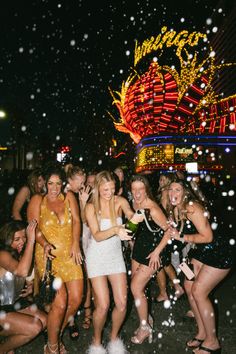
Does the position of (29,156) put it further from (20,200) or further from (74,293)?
(74,293)

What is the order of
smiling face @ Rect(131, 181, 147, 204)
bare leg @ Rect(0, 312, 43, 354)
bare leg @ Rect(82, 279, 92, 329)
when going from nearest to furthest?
bare leg @ Rect(0, 312, 43, 354) < smiling face @ Rect(131, 181, 147, 204) < bare leg @ Rect(82, 279, 92, 329)

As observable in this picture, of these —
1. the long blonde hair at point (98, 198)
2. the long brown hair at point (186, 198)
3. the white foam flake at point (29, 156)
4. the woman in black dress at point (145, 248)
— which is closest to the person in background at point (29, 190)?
the long blonde hair at point (98, 198)

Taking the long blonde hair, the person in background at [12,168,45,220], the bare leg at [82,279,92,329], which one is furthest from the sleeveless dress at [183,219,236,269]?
the person in background at [12,168,45,220]

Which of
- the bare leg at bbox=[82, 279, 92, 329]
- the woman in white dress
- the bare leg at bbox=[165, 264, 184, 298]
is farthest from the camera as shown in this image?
the bare leg at bbox=[165, 264, 184, 298]

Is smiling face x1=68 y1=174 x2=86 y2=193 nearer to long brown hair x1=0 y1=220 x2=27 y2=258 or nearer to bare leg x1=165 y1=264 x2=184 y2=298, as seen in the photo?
long brown hair x1=0 y1=220 x2=27 y2=258

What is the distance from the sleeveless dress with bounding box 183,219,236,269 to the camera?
3.90 m

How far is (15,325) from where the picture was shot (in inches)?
137

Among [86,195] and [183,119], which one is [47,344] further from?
[183,119]

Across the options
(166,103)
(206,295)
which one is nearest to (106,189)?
(206,295)

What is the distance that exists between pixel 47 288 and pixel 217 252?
6.32 feet

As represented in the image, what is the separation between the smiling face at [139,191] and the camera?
14.9 ft

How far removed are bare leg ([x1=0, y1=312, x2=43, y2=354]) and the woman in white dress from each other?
772 millimetres

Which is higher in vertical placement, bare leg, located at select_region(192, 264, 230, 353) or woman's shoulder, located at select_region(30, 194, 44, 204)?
woman's shoulder, located at select_region(30, 194, 44, 204)

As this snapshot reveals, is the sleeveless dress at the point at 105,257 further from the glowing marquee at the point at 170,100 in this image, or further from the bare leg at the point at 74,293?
the glowing marquee at the point at 170,100
